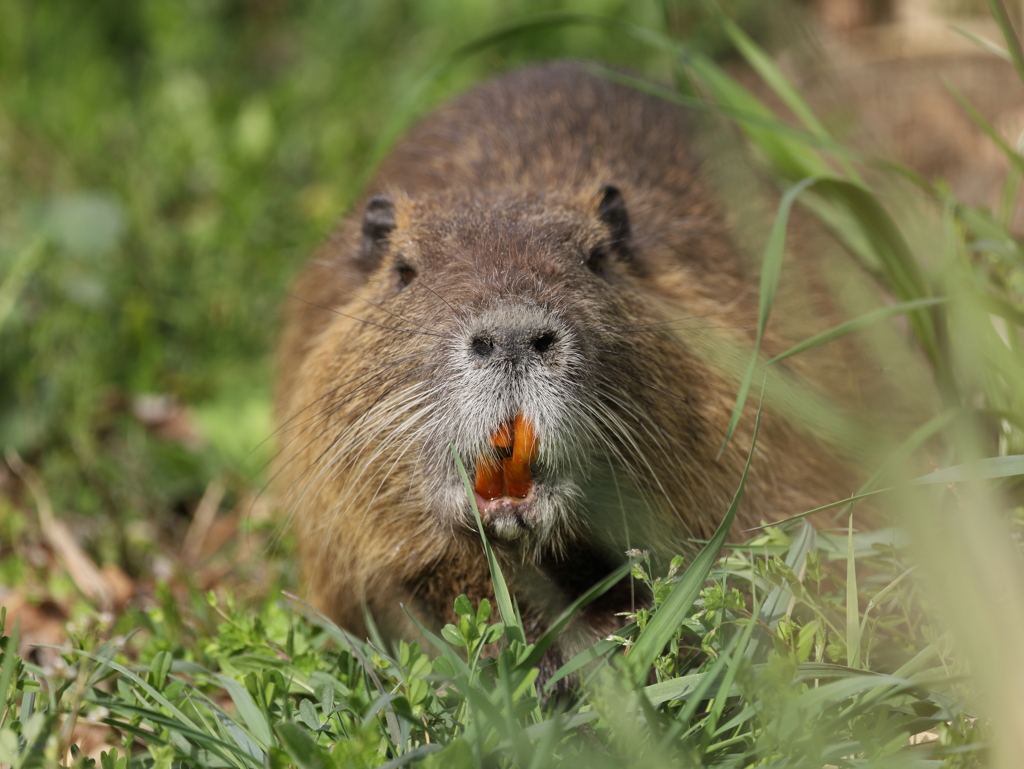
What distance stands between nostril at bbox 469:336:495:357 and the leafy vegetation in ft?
1.82

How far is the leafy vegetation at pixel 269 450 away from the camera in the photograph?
1.96 m

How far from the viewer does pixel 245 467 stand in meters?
4.20

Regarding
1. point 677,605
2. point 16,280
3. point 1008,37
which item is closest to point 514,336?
point 677,605

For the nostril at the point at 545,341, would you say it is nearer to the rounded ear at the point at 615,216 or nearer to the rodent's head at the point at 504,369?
the rodent's head at the point at 504,369

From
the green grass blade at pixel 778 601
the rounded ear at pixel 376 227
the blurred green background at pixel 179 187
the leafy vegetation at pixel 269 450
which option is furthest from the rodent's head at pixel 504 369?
the blurred green background at pixel 179 187

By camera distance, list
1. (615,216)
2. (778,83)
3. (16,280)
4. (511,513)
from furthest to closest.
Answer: (16,280), (778,83), (615,216), (511,513)

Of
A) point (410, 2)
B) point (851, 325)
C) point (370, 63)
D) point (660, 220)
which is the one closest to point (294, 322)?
point (660, 220)

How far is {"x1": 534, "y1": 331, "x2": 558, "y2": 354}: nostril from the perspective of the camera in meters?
2.24

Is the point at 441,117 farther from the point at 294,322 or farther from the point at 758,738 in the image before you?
the point at 758,738

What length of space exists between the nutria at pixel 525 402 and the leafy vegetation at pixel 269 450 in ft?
0.62

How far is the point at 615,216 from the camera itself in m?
3.03

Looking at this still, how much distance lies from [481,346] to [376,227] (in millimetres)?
985

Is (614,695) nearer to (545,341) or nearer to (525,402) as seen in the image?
(525,402)

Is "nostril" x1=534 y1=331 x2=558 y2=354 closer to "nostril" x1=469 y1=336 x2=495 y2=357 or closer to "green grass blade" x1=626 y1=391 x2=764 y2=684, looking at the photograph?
"nostril" x1=469 y1=336 x2=495 y2=357
